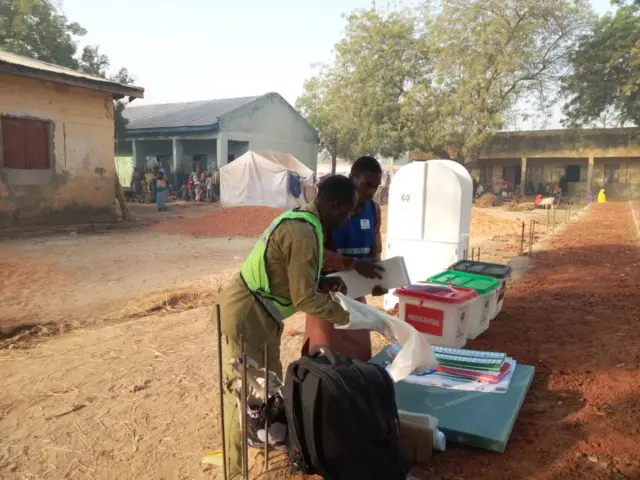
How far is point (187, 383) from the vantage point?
3.96 metres

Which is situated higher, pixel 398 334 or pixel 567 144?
pixel 567 144

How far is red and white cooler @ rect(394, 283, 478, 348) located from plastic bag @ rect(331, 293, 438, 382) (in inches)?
60.2

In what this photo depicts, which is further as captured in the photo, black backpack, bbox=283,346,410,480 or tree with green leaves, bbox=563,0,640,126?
tree with green leaves, bbox=563,0,640,126

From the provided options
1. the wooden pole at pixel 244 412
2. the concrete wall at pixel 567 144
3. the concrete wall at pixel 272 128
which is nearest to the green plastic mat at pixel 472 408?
the wooden pole at pixel 244 412

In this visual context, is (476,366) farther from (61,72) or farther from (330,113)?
(330,113)

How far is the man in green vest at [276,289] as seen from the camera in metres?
2.24

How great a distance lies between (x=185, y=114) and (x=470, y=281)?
24.8 m

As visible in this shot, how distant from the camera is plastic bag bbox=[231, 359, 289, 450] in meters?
2.40

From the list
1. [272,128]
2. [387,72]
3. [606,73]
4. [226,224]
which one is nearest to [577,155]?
[606,73]

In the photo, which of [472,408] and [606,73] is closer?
[472,408]

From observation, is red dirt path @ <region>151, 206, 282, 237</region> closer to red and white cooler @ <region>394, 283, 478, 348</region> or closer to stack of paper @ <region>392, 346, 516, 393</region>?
red and white cooler @ <region>394, 283, 478, 348</region>

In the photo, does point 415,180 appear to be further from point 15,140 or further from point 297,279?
point 15,140

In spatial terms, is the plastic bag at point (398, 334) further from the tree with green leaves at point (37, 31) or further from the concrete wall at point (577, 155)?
the concrete wall at point (577, 155)

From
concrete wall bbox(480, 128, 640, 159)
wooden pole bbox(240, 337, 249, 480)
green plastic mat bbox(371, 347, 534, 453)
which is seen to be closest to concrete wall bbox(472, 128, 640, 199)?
concrete wall bbox(480, 128, 640, 159)
